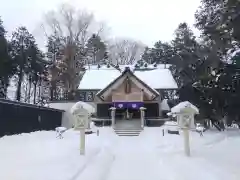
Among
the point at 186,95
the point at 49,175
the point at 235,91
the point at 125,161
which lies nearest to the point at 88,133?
the point at 186,95

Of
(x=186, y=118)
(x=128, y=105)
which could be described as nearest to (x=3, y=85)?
(x=128, y=105)

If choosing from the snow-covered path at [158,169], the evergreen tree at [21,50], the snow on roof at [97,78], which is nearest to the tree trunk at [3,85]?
the evergreen tree at [21,50]

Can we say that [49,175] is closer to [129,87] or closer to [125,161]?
[125,161]

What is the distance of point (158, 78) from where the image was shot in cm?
3103

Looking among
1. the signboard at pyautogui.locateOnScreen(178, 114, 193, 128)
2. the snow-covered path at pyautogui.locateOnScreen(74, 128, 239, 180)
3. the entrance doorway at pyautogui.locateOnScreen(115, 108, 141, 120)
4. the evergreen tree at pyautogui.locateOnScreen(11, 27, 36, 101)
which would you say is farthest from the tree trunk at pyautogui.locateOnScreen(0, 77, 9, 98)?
the signboard at pyautogui.locateOnScreen(178, 114, 193, 128)

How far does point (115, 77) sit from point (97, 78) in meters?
1.80

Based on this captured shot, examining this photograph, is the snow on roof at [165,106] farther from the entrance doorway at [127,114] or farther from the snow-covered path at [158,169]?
the snow-covered path at [158,169]

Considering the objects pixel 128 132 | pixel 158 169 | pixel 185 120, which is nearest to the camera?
pixel 158 169

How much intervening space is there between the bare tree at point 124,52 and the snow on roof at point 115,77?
10.8 meters

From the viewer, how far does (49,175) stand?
7.13 metres

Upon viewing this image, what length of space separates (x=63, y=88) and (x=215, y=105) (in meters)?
26.9

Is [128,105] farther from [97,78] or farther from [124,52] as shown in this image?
[124,52]

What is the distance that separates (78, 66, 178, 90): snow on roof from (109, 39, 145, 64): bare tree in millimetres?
10816

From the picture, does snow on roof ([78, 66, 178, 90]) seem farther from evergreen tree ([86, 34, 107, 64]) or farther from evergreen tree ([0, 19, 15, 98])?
evergreen tree ([86, 34, 107, 64])
